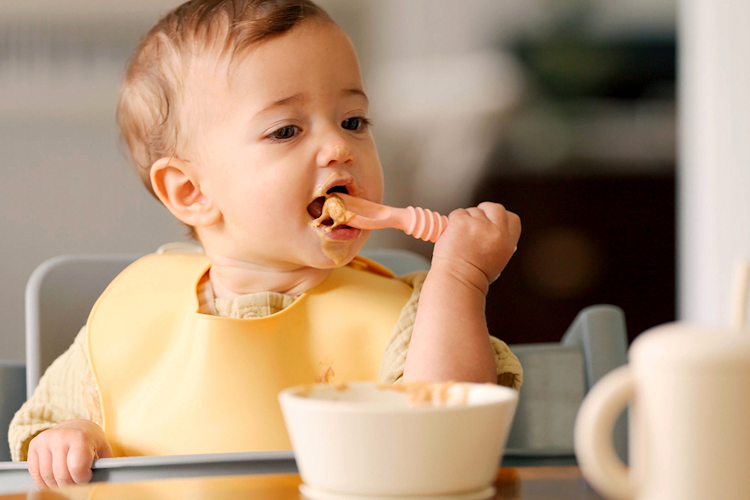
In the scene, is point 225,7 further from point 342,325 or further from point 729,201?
point 729,201

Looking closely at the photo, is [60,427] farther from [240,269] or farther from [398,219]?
[398,219]

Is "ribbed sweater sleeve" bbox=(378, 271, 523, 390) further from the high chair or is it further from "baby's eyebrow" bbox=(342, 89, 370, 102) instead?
"baby's eyebrow" bbox=(342, 89, 370, 102)

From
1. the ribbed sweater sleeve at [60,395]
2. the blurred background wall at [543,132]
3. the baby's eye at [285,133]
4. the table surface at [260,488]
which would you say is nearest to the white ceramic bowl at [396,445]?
the table surface at [260,488]

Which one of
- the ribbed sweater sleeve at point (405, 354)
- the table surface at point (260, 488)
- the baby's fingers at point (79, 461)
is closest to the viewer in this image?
the table surface at point (260, 488)

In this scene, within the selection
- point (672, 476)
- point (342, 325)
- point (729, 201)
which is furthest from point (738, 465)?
point (729, 201)

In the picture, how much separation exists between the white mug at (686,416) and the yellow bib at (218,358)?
1.65 ft

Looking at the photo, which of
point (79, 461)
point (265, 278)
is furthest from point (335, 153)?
point (79, 461)

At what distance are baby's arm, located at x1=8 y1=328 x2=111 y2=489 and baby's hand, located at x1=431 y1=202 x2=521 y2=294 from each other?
321mm

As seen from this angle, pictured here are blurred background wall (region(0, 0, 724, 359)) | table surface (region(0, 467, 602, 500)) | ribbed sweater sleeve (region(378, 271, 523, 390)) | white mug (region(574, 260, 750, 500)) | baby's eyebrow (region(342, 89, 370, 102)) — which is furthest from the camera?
blurred background wall (region(0, 0, 724, 359))

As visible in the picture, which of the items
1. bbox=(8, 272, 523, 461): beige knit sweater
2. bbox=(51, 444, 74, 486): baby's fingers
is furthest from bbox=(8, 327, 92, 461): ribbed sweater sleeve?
bbox=(51, 444, 74, 486): baby's fingers

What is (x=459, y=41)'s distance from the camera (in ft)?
9.34

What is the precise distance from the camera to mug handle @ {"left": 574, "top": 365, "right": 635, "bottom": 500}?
1.05ft

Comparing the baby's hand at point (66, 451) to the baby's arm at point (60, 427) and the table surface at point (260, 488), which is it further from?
the table surface at point (260, 488)

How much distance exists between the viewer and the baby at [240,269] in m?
0.78
